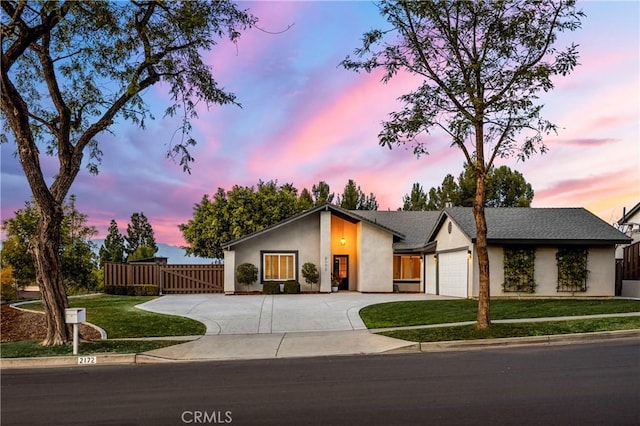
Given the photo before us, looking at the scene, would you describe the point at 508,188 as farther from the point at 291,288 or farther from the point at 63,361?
the point at 63,361

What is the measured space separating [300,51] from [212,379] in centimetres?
1032

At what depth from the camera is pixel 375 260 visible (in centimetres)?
2497

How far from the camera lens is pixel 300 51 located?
1441cm

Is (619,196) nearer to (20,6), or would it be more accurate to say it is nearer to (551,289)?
(551,289)

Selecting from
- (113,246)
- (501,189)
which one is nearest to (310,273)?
(501,189)

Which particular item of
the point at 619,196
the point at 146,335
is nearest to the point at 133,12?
the point at 146,335

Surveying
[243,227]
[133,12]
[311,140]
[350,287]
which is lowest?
[350,287]

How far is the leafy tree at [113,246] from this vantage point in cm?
5116

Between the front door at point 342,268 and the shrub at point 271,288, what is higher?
the front door at point 342,268

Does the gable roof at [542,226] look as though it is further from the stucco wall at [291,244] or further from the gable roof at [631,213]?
the stucco wall at [291,244]

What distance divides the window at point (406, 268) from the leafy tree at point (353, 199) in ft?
62.8

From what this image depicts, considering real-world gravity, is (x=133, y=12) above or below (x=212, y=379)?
above

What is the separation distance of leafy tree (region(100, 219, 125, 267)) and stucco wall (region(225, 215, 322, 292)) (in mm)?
28342

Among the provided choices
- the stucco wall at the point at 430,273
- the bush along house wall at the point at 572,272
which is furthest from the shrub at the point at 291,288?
the bush along house wall at the point at 572,272
